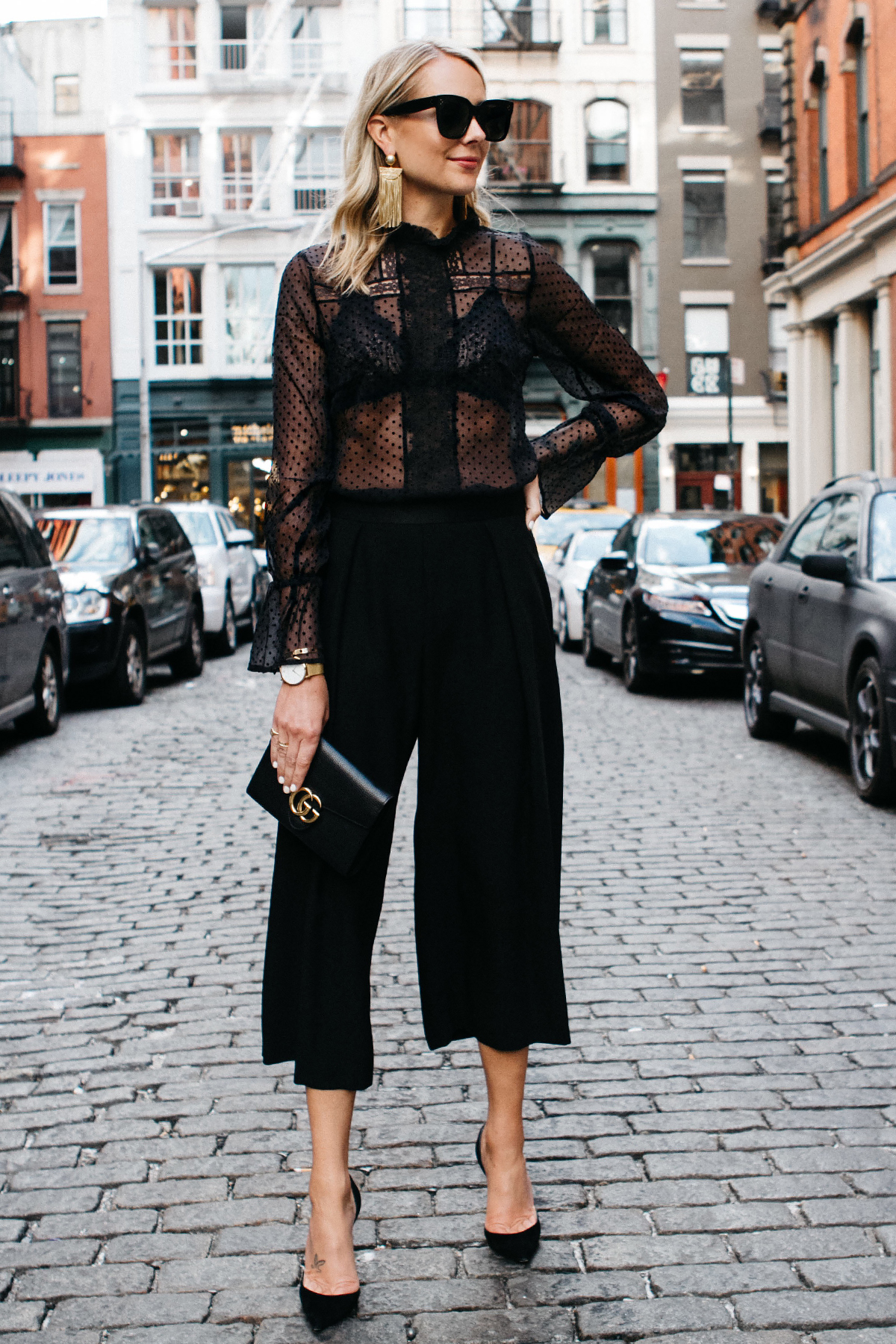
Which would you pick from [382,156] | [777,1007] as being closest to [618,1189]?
[777,1007]

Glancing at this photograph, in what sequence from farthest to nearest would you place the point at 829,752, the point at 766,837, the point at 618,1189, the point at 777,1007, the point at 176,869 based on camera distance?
the point at 829,752
the point at 766,837
the point at 176,869
the point at 777,1007
the point at 618,1189

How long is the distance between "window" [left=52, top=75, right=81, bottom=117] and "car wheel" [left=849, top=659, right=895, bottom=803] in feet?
129

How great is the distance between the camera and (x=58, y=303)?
4091 centimetres

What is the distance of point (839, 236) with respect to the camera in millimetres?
24719

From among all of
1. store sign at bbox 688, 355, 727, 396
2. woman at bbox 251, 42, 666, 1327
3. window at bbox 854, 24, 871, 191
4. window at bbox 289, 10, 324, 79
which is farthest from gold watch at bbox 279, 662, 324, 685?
window at bbox 289, 10, 324, 79

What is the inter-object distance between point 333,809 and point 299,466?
23.0 inches

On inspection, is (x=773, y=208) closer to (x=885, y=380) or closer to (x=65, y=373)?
(x=65, y=373)

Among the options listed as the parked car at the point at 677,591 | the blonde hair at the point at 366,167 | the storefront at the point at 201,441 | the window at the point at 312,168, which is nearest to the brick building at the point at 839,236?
the parked car at the point at 677,591

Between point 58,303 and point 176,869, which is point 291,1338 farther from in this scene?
point 58,303

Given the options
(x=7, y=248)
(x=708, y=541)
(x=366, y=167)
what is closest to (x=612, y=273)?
(x=7, y=248)

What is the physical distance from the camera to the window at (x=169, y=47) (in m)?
41.3

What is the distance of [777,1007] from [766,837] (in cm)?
260

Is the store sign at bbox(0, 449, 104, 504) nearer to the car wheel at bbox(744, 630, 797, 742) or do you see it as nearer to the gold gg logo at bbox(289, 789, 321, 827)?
the car wheel at bbox(744, 630, 797, 742)

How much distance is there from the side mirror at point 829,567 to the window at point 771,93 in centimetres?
3601
